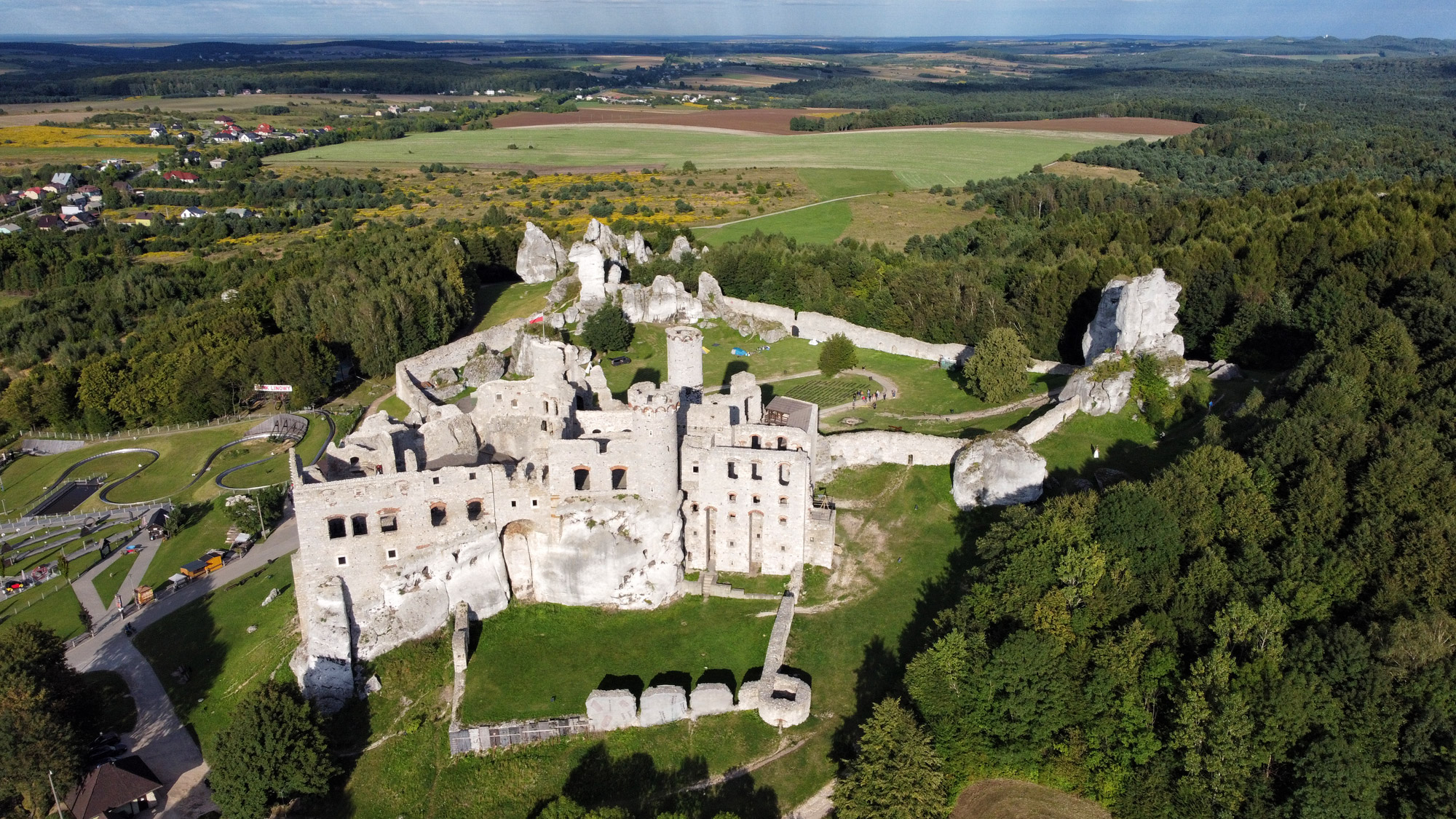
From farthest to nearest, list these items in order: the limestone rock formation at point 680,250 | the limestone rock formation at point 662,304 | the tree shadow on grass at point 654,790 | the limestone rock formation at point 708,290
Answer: the limestone rock formation at point 680,250 → the limestone rock formation at point 708,290 → the limestone rock formation at point 662,304 → the tree shadow on grass at point 654,790

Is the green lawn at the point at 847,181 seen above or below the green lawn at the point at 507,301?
above

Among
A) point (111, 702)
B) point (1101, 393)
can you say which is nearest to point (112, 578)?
point (111, 702)

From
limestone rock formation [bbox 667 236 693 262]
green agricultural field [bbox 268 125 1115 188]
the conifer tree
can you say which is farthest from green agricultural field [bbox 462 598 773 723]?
green agricultural field [bbox 268 125 1115 188]

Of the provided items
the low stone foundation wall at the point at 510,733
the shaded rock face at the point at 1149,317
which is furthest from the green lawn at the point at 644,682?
the shaded rock face at the point at 1149,317

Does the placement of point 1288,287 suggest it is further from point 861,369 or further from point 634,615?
point 634,615

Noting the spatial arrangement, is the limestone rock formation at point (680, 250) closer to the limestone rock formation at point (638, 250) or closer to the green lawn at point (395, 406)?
the limestone rock formation at point (638, 250)

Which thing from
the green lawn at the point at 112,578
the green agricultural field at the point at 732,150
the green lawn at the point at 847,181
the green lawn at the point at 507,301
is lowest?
the green lawn at the point at 112,578

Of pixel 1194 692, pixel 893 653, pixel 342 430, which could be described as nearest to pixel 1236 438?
pixel 1194 692

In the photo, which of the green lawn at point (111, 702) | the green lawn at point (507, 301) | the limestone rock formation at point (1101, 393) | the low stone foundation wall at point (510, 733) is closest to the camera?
the low stone foundation wall at point (510, 733)
